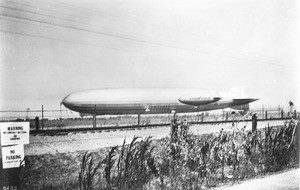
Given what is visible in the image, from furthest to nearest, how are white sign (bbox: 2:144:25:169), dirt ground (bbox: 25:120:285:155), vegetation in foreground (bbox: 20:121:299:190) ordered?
vegetation in foreground (bbox: 20:121:299:190) < dirt ground (bbox: 25:120:285:155) < white sign (bbox: 2:144:25:169)

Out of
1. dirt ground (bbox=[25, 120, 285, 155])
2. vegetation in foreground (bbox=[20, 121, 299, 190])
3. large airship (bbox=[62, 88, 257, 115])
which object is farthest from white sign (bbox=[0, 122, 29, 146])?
large airship (bbox=[62, 88, 257, 115])

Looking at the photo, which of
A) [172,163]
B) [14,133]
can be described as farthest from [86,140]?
[172,163]

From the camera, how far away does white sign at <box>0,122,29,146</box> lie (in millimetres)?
4621

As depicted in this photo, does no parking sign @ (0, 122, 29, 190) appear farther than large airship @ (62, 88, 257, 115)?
No

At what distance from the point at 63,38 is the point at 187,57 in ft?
9.48

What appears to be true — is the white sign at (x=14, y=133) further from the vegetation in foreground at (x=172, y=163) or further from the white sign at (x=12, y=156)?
the vegetation in foreground at (x=172, y=163)

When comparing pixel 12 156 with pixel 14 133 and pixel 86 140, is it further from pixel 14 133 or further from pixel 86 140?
pixel 86 140

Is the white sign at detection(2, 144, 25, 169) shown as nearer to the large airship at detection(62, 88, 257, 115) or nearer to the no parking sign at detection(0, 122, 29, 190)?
the no parking sign at detection(0, 122, 29, 190)

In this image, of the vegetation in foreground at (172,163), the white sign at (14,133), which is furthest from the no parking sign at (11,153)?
the vegetation in foreground at (172,163)

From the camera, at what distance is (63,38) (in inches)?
211

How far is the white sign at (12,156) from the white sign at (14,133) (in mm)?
78

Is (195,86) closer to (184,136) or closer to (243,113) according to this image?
(184,136)

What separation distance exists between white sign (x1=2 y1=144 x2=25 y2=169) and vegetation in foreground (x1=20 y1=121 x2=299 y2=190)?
165 mm

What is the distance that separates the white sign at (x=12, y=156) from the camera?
4.62m
